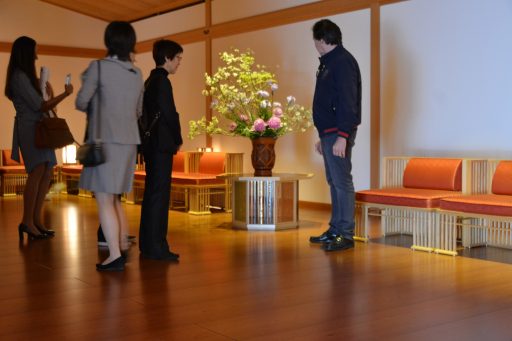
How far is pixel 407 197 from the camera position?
14.9 feet

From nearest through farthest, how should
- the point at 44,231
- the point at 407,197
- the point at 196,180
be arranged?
the point at 407,197
the point at 44,231
the point at 196,180

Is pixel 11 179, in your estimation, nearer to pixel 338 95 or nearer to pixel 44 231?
pixel 44 231

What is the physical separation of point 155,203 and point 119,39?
104cm

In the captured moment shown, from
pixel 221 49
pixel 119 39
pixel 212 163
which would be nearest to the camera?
pixel 119 39

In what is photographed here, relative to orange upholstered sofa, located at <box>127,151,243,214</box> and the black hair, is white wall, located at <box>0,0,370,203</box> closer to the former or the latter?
orange upholstered sofa, located at <box>127,151,243,214</box>

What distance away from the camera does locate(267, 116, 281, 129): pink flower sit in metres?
5.54

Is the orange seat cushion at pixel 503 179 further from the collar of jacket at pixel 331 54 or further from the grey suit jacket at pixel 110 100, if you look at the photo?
the grey suit jacket at pixel 110 100

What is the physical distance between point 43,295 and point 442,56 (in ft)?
13.3

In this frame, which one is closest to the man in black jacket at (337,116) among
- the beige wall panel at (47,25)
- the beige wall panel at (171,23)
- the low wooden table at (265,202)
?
the low wooden table at (265,202)

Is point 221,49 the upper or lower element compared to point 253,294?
upper

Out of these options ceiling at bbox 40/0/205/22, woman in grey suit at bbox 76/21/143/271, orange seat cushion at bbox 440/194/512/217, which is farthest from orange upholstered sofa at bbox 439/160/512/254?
ceiling at bbox 40/0/205/22

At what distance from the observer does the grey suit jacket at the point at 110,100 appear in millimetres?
3406

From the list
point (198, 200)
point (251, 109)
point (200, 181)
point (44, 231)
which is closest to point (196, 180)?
point (200, 181)

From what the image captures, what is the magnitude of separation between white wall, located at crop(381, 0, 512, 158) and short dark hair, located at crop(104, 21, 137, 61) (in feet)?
10.4
